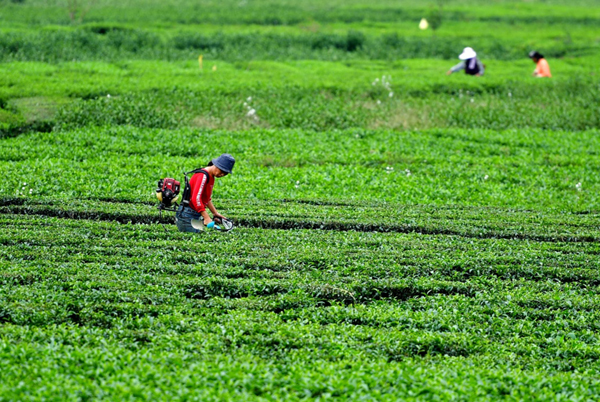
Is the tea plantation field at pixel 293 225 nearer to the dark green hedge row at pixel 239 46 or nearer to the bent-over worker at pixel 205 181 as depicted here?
the dark green hedge row at pixel 239 46

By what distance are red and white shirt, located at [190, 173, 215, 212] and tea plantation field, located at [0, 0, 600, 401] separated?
703mm

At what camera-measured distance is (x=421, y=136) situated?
23.4 m

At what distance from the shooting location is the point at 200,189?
11953mm

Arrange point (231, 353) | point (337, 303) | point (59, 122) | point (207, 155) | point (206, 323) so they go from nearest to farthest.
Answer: point (231, 353)
point (206, 323)
point (337, 303)
point (207, 155)
point (59, 122)

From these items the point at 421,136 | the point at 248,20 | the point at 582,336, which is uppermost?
the point at 248,20

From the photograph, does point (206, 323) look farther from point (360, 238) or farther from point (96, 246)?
point (360, 238)

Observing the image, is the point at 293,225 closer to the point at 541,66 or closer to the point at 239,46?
the point at 541,66

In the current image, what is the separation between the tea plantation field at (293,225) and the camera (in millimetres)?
8031

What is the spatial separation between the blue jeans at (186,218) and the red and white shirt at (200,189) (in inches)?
19.1

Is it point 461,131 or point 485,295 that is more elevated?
point 461,131

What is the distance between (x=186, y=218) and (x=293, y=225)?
2.63 m

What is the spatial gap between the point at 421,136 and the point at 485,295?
521 inches

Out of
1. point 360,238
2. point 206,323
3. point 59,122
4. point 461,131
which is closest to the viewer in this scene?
point 206,323

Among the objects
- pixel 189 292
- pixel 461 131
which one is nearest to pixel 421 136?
pixel 461 131
